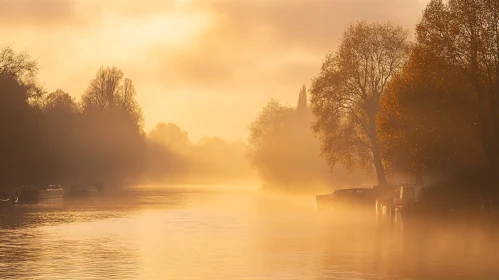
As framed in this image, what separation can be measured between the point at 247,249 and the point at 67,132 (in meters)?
84.4

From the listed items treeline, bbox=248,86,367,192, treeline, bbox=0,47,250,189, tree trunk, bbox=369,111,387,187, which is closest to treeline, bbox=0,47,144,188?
treeline, bbox=0,47,250,189

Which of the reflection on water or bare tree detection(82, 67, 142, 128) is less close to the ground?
bare tree detection(82, 67, 142, 128)

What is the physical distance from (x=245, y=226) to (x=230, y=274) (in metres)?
29.3

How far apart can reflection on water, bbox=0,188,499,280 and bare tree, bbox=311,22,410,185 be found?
20683mm

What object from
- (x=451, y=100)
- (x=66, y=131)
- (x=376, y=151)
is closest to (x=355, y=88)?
(x=376, y=151)

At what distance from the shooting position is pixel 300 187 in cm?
14762

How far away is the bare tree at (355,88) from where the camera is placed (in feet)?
282

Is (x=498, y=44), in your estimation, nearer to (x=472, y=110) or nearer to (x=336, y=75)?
(x=472, y=110)

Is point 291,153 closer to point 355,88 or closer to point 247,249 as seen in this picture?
point 355,88

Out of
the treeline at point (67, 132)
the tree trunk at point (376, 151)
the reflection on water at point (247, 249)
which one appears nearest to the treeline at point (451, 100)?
the reflection on water at point (247, 249)

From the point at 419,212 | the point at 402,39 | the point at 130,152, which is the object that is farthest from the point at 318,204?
the point at 130,152

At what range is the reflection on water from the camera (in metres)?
29.5

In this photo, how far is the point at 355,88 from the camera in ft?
288

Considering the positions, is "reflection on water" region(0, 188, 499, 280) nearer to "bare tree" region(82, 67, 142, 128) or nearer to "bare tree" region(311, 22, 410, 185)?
"bare tree" region(311, 22, 410, 185)
